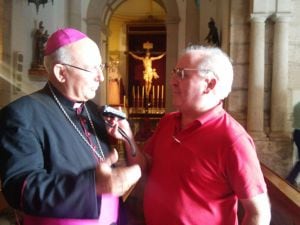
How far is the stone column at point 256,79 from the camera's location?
523cm

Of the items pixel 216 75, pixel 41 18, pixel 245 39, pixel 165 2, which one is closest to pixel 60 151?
pixel 216 75

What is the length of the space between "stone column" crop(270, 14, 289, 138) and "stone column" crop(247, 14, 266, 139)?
0.50 feet

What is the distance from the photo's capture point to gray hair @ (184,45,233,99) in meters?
1.61

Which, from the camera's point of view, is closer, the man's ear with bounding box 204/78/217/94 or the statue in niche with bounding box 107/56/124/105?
the man's ear with bounding box 204/78/217/94

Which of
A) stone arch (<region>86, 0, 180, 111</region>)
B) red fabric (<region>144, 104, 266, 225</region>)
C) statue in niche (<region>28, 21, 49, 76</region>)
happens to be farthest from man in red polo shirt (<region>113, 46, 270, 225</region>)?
stone arch (<region>86, 0, 180, 111</region>)

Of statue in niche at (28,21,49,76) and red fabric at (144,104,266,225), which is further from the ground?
statue in niche at (28,21,49,76)

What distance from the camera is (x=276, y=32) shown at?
206 inches

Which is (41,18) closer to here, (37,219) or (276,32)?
(276,32)

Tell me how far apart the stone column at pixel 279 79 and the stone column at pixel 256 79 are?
153 mm

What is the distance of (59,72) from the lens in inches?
57.6

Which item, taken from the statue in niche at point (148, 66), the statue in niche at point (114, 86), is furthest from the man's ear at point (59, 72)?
the statue in niche at point (148, 66)

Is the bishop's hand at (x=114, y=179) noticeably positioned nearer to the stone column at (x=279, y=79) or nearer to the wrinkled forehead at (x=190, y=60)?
the wrinkled forehead at (x=190, y=60)

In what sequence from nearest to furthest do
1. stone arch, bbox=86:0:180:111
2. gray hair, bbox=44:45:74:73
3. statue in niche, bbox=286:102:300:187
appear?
1. gray hair, bbox=44:45:74:73
2. statue in niche, bbox=286:102:300:187
3. stone arch, bbox=86:0:180:111

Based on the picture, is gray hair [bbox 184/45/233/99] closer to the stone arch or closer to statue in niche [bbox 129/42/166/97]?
the stone arch
